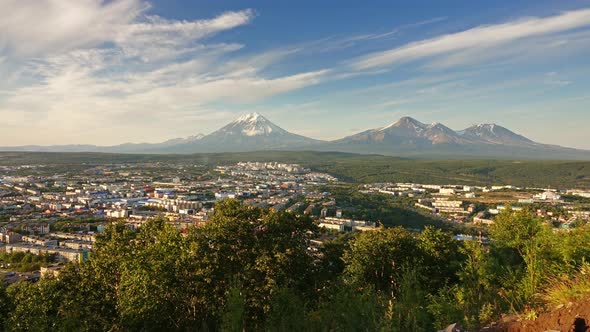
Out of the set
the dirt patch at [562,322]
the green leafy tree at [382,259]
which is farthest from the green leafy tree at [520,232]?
the dirt patch at [562,322]

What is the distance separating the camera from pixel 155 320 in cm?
859

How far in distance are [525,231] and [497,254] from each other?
1.39 m

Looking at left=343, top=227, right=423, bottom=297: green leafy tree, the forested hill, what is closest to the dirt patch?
left=343, top=227, right=423, bottom=297: green leafy tree

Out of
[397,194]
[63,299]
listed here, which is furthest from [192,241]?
[397,194]

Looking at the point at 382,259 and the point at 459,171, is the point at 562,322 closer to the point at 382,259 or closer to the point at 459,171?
the point at 382,259

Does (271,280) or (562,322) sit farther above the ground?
(562,322)

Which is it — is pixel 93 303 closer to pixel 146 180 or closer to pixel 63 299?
pixel 63 299

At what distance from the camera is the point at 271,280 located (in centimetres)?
967

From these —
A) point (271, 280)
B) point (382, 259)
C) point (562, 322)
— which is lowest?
point (382, 259)

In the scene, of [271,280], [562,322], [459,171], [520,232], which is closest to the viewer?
[562,322]

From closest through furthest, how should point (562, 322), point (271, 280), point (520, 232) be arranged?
point (562, 322) < point (271, 280) < point (520, 232)

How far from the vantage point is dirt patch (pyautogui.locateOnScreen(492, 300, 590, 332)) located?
159 inches

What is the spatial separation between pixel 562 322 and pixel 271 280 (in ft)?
22.2

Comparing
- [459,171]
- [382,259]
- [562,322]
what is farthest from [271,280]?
[459,171]
